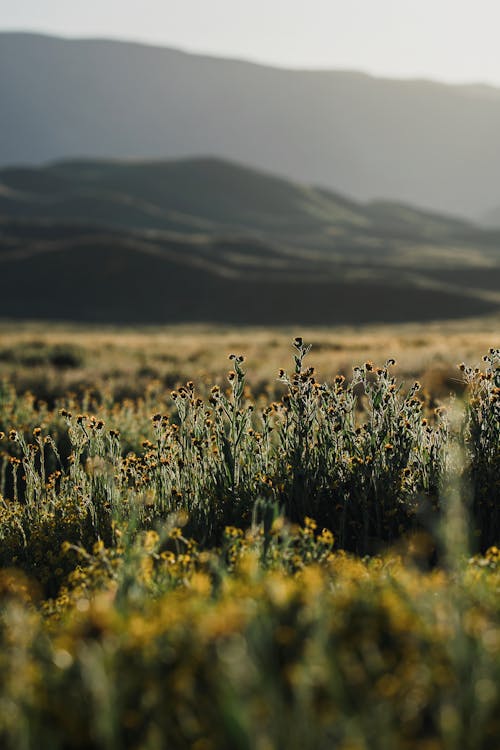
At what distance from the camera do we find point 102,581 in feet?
14.4

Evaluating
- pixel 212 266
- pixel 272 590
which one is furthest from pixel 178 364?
pixel 212 266

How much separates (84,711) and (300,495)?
3143 millimetres

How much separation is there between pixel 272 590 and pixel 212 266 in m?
79.0

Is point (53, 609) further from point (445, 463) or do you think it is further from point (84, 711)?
point (445, 463)

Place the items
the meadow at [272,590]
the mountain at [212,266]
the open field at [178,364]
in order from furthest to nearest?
the mountain at [212,266]
the open field at [178,364]
the meadow at [272,590]

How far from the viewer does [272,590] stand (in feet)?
10.4

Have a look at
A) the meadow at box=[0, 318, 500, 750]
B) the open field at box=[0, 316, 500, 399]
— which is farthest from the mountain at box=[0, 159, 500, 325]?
the meadow at box=[0, 318, 500, 750]

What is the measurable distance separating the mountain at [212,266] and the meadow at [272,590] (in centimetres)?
→ 6082

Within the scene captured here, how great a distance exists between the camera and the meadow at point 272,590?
267 centimetres

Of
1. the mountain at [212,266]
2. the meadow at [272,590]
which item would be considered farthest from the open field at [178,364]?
the mountain at [212,266]

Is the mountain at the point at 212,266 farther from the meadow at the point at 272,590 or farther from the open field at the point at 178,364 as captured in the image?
the meadow at the point at 272,590

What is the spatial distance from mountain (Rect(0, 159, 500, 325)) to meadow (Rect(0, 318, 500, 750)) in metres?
60.8

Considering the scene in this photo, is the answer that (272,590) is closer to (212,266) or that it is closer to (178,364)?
(178,364)

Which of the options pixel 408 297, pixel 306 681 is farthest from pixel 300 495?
pixel 408 297
